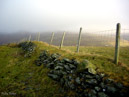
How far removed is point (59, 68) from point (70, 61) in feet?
4.12

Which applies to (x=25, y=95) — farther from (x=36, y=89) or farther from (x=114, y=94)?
(x=114, y=94)

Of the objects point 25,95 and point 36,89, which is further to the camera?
point 36,89

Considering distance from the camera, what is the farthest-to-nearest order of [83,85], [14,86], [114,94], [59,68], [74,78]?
[59,68] < [14,86] < [74,78] < [83,85] < [114,94]

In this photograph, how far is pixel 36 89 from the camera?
271 inches

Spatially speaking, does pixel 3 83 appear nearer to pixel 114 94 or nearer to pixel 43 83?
pixel 43 83

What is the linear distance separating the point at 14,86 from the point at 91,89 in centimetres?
621

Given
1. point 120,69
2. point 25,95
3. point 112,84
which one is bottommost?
point 25,95

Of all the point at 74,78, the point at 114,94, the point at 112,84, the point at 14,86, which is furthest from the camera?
the point at 14,86

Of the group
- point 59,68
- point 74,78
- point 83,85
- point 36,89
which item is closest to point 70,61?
point 59,68

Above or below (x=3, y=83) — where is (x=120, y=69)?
above

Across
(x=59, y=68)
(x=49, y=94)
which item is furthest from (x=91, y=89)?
(x=59, y=68)

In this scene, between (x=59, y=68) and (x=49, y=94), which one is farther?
(x=59, y=68)

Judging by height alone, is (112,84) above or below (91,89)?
above

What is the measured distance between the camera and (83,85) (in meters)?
5.98
